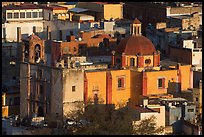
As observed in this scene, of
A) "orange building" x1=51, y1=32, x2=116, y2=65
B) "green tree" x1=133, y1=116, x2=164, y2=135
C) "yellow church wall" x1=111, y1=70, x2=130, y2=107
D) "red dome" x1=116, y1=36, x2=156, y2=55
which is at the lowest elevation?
"green tree" x1=133, y1=116, x2=164, y2=135

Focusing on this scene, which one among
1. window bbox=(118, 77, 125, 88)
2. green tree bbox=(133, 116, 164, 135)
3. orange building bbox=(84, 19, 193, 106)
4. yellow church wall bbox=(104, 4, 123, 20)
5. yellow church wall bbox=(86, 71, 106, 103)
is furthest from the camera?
yellow church wall bbox=(104, 4, 123, 20)

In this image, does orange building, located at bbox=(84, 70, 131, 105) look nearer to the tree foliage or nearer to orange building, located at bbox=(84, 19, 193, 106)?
orange building, located at bbox=(84, 19, 193, 106)

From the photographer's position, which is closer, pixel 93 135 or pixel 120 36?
pixel 93 135

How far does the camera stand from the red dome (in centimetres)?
5991

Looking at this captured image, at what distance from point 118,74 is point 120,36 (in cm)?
1119

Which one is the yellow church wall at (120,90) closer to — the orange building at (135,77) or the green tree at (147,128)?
the orange building at (135,77)

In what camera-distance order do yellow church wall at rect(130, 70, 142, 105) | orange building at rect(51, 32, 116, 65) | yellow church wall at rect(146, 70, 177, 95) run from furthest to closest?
orange building at rect(51, 32, 116, 65), yellow church wall at rect(146, 70, 177, 95), yellow church wall at rect(130, 70, 142, 105)

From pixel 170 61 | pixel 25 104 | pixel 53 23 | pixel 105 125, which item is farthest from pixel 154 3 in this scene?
pixel 105 125

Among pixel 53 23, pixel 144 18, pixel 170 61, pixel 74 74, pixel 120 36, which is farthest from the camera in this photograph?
pixel 144 18

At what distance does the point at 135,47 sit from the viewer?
6000cm

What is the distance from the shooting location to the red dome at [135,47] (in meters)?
59.9

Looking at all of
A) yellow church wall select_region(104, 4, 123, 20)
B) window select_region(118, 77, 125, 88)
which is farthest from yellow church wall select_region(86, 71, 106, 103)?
yellow church wall select_region(104, 4, 123, 20)

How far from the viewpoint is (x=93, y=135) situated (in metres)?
52.0

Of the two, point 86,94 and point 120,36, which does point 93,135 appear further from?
point 120,36
